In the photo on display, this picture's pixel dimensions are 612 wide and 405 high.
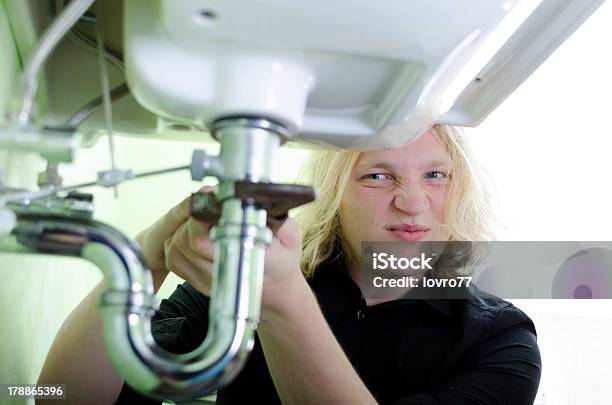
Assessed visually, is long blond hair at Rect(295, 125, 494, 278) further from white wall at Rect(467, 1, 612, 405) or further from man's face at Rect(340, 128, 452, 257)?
white wall at Rect(467, 1, 612, 405)

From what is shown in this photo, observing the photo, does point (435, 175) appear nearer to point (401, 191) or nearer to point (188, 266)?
point (401, 191)

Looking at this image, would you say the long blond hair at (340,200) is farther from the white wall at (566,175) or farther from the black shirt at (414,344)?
the white wall at (566,175)

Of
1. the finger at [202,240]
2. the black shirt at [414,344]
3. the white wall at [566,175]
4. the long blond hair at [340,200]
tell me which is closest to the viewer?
the finger at [202,240]

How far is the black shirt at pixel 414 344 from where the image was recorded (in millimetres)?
760

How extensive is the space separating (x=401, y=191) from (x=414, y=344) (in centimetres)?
23

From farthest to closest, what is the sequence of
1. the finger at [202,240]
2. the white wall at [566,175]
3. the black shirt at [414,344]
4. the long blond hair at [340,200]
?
the white wall at [566,175] < the long blond hair at [340,200] < the black shirt at [414,344] < the finger at [202,240]

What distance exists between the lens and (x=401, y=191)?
32.3 inches

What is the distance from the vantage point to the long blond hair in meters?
0.88

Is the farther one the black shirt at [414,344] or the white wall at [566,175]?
the white wall at [566,175]

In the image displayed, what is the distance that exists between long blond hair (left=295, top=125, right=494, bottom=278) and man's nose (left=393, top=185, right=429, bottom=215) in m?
0.08

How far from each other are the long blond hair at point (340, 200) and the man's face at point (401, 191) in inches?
0.7

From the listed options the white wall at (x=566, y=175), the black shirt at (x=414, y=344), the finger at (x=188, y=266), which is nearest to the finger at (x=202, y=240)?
the finger at (x=188, y=266)

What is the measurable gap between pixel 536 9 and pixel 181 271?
1.08ft

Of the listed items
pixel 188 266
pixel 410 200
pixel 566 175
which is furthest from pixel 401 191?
pixel 566 175
